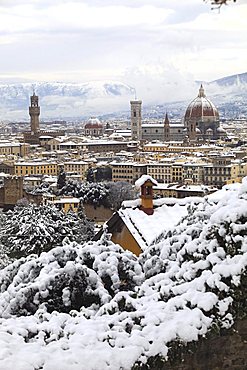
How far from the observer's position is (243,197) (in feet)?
14.3

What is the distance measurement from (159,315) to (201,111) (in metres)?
77.8

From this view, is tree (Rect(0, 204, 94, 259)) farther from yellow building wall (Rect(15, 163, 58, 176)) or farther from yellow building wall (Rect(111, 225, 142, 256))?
yellow building wall (Rect(15, 163, 58, 176))

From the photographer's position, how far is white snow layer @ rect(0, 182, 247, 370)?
3.65 m

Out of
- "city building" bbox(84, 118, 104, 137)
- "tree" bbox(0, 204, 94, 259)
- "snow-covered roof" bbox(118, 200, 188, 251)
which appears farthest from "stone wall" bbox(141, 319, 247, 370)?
"city building" bbox(84, 118, 104, 137)

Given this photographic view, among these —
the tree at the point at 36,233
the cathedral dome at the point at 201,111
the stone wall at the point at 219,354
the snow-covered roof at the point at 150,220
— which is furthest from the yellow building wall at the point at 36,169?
the stone wall at the point at 219,354

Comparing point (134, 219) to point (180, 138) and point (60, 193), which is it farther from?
point (180, 138)

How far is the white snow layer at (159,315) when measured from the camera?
365 centimetres

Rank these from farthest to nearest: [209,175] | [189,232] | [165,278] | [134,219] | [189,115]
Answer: [189,115]
[209,175]
[134,219]
[189,232]
[165,278]

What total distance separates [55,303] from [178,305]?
1372mm

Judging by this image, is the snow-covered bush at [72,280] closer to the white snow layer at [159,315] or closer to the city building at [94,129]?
the white snow layer at [159,315]

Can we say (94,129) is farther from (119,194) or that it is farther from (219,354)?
(219,354)

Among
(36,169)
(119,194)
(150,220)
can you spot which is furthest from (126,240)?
(36,169)

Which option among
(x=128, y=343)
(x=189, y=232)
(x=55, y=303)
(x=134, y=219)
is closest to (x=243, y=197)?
(x=189, y=232)

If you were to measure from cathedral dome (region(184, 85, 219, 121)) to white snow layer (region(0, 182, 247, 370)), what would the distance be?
76575 millimetres
